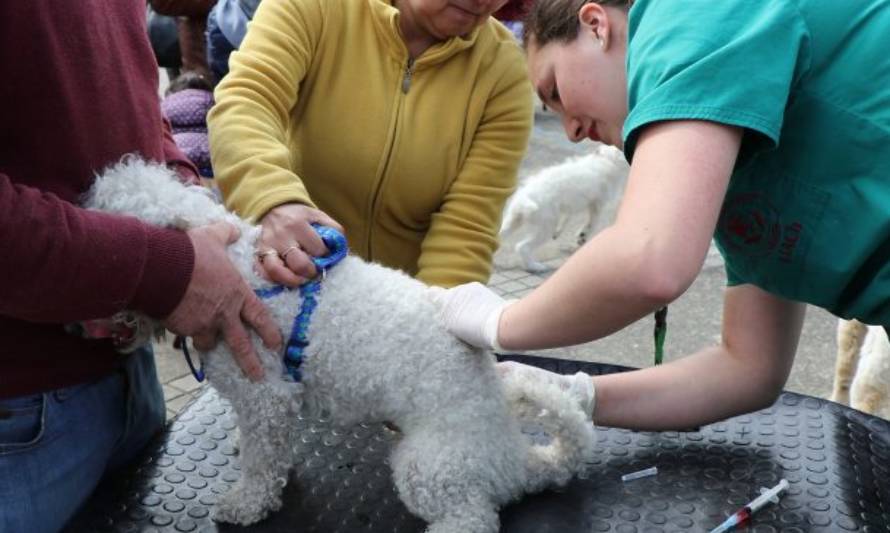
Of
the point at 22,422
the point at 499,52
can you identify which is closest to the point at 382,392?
the point at 22,422

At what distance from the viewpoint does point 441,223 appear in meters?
1.91

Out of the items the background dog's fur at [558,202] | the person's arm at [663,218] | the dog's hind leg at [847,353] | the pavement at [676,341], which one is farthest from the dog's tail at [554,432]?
the background dog's fur at [558,202]

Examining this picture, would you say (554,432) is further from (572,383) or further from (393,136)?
(393,136)

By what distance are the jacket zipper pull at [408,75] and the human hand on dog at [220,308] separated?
582mm

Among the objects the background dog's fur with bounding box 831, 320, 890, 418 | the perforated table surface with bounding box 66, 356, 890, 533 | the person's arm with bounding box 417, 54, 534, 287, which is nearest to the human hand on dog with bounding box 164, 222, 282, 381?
the perforated table surface with bounding box 66, 356, 890, 533

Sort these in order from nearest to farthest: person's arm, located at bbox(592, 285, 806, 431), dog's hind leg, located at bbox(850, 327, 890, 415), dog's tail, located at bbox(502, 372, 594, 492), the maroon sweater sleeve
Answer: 1. the maroon sweater sleeve
2. dog's tail, located at bbox(502, 372, 594, 492)
3. person's arm, located at bbox(592, 285, 806, 431)
4. dog's hind leg, located at bbox(850, 327, 890, 415)

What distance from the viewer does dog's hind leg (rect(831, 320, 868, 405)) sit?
2.93 m

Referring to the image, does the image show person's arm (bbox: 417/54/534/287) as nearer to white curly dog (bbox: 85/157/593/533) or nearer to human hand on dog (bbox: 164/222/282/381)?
white curly dog (bbox: 85/157/593/533)

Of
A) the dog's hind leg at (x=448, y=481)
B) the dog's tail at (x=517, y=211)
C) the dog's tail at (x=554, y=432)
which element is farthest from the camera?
the dog's tail at (x=517, y=211)

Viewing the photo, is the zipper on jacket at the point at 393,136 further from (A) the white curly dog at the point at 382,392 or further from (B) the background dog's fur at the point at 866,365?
(B) the background dog's fur at the point at 866,365

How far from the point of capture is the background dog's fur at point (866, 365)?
8.69ft

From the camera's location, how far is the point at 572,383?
5.47 feet

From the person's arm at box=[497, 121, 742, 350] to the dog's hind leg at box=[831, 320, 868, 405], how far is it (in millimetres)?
2214

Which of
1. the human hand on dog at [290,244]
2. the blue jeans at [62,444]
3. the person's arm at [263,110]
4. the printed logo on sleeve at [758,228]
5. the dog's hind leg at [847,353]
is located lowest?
the dog's hind leg at [847,353]
